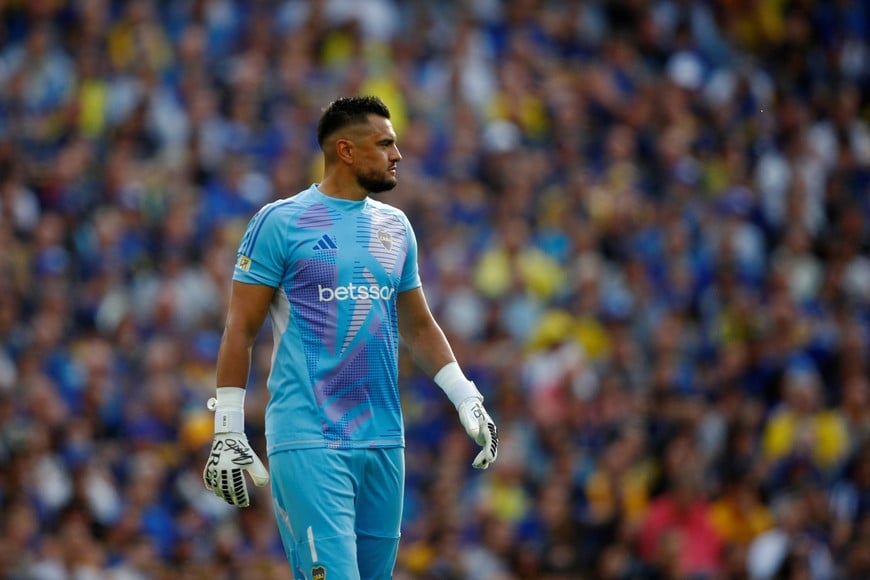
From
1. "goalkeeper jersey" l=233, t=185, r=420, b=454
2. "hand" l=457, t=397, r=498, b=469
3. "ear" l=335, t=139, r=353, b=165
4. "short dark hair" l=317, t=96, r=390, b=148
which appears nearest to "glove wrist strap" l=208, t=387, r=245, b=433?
"goalkeeper jersey" l=233, t=185, r=420, b=454

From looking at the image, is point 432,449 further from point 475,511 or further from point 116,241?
point 116,241

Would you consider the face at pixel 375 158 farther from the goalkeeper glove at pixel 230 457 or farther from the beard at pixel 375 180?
the goalkeeper glove at pixel 230 457

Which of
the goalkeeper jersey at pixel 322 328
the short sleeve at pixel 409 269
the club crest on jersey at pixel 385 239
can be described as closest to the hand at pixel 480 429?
the goalkeeper jersey at pixel 322 328

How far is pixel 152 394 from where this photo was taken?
1359 centimetres

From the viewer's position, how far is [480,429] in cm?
717

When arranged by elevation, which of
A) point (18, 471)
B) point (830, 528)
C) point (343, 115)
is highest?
point (343, 115)

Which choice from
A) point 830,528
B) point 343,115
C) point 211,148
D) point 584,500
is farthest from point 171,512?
point 343,115

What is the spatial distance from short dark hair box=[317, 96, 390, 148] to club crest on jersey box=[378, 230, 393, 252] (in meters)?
0.53

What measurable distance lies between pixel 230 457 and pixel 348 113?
1.73m

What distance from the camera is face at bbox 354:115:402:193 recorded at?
7.07 meters

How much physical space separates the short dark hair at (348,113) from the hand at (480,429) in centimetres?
147

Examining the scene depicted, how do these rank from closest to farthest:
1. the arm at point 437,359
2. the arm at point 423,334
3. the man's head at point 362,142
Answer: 1. the man's head at point 362,142
2. the arm at point 437,359
3. the arm at point 423,334

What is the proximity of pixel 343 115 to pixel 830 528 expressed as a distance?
A: 7.94 meters

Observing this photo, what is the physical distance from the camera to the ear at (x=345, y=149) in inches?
279
